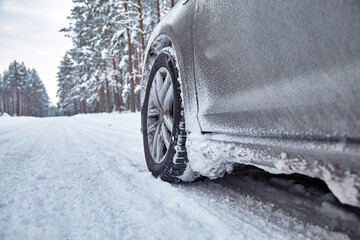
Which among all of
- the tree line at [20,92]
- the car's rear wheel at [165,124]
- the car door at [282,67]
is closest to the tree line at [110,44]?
the car's rear wheel at [165,124]

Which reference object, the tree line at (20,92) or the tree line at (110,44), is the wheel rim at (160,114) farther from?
the tree line at (20,92)

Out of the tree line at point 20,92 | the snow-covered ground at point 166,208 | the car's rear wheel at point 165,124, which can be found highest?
the tree line at point 20,92

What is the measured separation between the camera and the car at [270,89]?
2.21 feet

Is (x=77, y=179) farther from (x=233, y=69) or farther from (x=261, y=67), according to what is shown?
(x=261, y=67)

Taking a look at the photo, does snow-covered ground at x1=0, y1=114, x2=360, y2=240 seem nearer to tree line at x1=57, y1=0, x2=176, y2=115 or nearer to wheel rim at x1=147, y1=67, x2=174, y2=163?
wheel rim at x1=147, y1=67, x2=174, y2=163

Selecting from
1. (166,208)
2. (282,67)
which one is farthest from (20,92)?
(282,67)

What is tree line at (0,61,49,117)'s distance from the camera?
58.2 meters

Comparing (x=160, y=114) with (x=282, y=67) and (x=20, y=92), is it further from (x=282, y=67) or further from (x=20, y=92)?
(x=20, y=92)

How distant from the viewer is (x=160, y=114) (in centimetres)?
213

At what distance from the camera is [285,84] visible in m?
0.85

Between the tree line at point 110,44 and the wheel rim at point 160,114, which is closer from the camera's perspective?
the wheel rim at point 160,114

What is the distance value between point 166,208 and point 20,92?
71.8m

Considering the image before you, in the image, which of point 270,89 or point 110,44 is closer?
point 270,89

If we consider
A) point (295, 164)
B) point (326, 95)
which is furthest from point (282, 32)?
point (295, 164)
